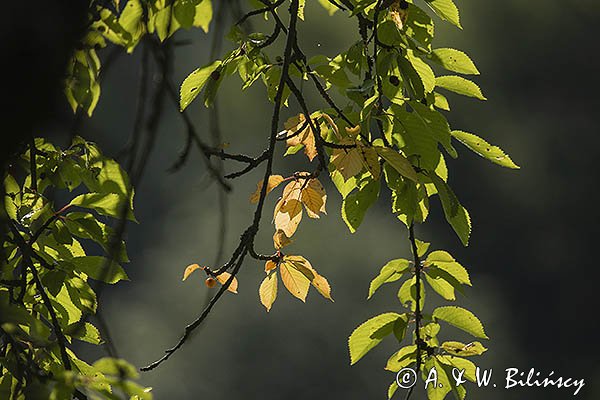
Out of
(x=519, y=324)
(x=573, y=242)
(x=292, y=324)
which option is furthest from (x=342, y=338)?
(x=573, y=242)

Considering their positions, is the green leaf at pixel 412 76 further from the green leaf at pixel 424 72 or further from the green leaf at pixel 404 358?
the green leaf at pixel 404 358

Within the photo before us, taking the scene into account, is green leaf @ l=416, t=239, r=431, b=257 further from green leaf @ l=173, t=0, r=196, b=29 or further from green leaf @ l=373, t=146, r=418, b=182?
green leaf @ l=173, t=0, r=196, b=29

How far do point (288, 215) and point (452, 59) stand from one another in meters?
0.39

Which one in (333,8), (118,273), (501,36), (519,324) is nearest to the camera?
(118,273)

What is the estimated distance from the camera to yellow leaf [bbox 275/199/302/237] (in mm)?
1706

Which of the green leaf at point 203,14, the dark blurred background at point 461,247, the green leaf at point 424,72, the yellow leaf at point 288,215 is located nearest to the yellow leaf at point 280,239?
the yellow leaf at point 288,215

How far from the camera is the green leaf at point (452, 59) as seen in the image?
1.67 meters

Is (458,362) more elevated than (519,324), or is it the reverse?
(458,362)

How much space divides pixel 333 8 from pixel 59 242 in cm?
73

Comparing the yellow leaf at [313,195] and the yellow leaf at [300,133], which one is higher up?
the yellow leaf at [300,133]

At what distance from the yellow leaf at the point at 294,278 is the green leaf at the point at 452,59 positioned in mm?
432

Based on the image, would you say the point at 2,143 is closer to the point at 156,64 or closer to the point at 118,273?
the point at 156,64

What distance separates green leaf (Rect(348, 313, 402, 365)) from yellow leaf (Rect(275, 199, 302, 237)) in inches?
8.4

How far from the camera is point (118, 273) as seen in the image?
5.26 ft
